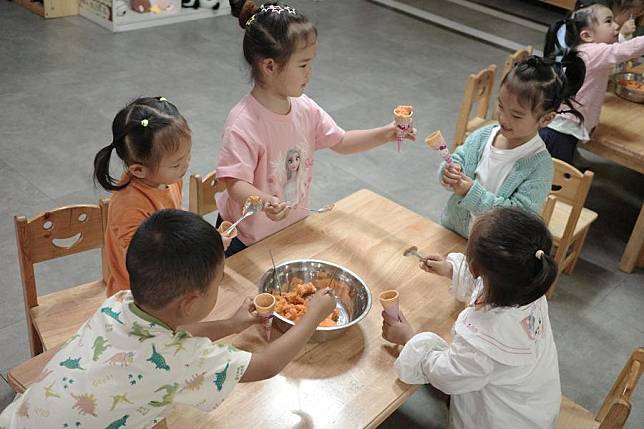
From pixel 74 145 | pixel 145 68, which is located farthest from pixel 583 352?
pixel 145 68

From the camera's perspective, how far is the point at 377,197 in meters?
2.59

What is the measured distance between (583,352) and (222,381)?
220 cm

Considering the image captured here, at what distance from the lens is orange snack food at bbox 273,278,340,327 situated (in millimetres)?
1933

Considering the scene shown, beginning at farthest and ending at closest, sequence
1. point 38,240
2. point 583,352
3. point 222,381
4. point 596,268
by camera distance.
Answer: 1. point 596,268
2. point 583,352
3. point 38,240
4. point 222,381

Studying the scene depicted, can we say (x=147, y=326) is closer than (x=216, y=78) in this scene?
Yes

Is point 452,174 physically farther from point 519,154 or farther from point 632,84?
point 632,84

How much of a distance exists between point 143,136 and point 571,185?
6.44ft

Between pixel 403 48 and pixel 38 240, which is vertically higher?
pixel 38 240

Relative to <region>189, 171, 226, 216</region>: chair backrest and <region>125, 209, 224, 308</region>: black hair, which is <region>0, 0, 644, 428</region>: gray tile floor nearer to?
<region>189, 171, 226, 216</region>: chair backrest

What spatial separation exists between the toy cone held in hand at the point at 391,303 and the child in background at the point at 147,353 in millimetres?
518

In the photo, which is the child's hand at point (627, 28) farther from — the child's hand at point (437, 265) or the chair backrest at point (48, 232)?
the chair backrest at point (48, 232)

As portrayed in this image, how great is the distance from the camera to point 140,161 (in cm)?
201

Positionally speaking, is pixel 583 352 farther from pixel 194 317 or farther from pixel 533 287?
pixel 194 317

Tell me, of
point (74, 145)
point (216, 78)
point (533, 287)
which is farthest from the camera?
point (216, 78)
